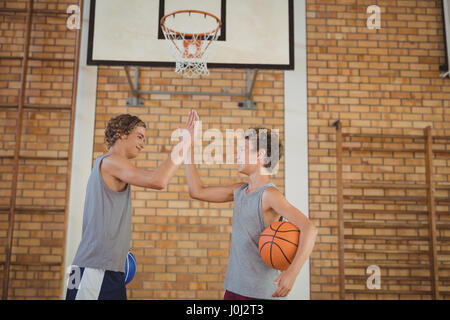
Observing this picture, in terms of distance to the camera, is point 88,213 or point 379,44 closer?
point 88,213

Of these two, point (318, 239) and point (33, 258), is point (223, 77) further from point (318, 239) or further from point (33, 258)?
point (33, 258)

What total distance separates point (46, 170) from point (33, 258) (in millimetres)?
922

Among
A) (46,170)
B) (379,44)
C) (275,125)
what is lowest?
(46,170)

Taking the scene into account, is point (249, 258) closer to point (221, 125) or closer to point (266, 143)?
point (266, 143)

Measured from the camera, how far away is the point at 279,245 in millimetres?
1993

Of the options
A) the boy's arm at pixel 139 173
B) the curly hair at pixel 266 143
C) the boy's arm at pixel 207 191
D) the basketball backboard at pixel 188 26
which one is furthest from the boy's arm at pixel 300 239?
the basketball backboard at pixel 188 26

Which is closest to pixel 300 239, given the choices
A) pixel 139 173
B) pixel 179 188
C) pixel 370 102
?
pixel 139 173

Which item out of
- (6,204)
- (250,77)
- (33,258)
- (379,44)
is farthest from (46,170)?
(379,44)

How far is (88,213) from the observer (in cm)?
206

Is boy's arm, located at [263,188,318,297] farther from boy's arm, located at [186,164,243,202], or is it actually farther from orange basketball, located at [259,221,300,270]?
boy's arm, located at [186,164,243,202]

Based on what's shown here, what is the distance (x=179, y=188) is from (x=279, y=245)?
95.0 inches

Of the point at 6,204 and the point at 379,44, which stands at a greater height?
the point at 379,44

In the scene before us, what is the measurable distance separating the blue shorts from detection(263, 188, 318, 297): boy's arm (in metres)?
0.82
